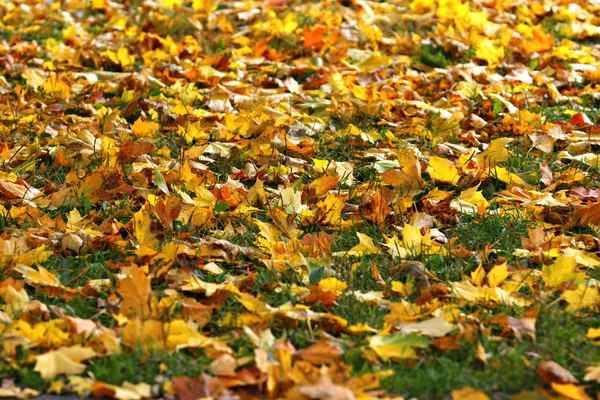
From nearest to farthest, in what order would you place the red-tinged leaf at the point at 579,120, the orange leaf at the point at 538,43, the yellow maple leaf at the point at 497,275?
the yellow maple leaf at the point at 497,275 → the red-tinged leaf at the point at 579,120 → the orange leaf at the point at 538,43

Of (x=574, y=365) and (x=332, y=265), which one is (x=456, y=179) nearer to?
(x=332, y=265)

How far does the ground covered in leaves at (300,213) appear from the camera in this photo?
2500 mm

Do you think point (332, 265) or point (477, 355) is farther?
point (332, 265)

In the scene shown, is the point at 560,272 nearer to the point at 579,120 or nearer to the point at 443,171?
the point at 443,171

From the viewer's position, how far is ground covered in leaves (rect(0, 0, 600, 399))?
8.20ft

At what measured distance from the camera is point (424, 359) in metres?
2.55

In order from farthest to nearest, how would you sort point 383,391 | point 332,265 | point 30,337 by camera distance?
1. point 332,265
2. point 30,337
3. point 383,391

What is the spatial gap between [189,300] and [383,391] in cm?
73

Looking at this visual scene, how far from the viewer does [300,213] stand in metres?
3.49

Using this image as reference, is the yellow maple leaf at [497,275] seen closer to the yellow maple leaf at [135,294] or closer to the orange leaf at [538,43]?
the yellow maple leaf at [135,294]

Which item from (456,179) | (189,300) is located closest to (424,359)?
(189,300)

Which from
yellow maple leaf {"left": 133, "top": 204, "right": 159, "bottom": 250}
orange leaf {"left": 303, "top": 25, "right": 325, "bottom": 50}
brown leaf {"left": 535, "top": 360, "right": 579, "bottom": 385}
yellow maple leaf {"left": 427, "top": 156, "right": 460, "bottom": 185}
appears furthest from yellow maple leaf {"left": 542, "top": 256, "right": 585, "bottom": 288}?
orange leaf {"left": 303, "top": 25, "right": 325, "bottom": 50}

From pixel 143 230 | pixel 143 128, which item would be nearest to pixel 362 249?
pixel 143 230

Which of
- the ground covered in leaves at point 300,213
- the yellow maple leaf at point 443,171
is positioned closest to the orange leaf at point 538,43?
the ground covered in leaves at point 300,213
